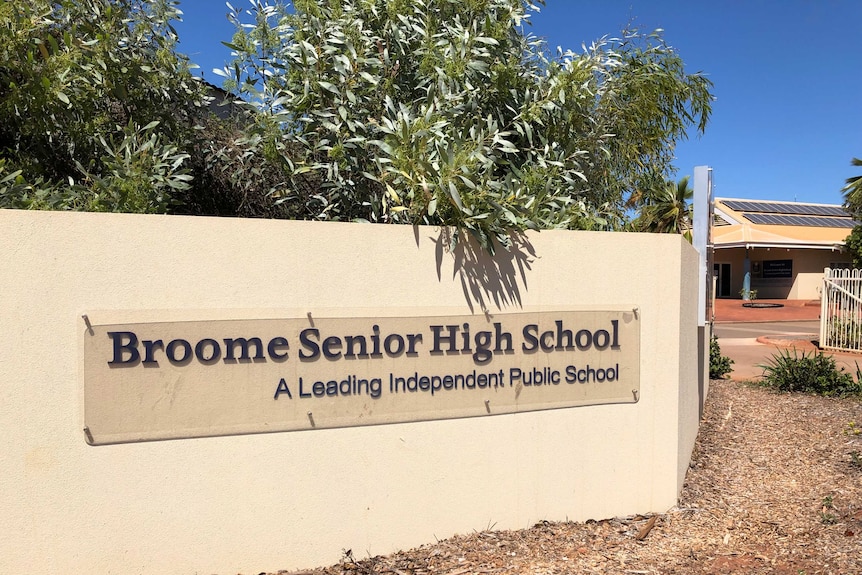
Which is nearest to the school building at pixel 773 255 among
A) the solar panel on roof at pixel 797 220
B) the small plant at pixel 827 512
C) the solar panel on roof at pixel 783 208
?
the solar panel on roof at pixel 797 220

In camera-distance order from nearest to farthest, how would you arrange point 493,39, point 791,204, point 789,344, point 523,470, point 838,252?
point 523,470 → point 493,39 → point 789,344 → point 838,252 → point 791,204

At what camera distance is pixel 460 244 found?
466cm

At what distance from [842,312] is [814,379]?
26.1 ft

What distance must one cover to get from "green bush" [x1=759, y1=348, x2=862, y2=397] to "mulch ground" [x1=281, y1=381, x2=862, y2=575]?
287cm

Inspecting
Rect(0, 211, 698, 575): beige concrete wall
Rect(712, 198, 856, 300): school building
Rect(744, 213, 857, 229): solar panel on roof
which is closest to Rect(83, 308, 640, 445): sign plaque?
Rect(0, 211, 698, 575): beige concrete wall

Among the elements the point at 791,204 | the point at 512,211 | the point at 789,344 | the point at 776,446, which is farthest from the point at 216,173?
the point at 791,204

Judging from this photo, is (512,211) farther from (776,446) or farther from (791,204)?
(791,204)

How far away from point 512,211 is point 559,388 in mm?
1404

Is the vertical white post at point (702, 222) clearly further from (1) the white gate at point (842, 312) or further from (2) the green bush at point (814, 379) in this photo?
(1) the white gate at point (842, 312)

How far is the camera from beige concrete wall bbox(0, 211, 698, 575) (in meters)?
3.73

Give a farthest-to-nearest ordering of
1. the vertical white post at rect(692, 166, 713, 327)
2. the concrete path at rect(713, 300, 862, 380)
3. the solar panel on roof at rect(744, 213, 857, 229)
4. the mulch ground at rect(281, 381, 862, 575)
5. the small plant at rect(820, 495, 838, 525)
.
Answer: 1. the solar panel on roof at rect(744, 213, 857, 229)
2. the concrete path at rect(713, 300, 862, 380)
3. the vertical white post at rect(692, 166, 713, 327)
4. the small plant at rect(820, 495, 838, 525)
5. the mulch ground at rect(281, 381, 862, 575)

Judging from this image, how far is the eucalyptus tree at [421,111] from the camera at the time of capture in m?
4.64

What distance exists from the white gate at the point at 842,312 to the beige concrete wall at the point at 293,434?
1387 centimetres

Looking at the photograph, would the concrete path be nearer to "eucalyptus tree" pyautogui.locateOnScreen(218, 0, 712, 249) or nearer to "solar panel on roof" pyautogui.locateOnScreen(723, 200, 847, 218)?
"solar panel on roof" pyautogui.locateOnScreen(723, 200, 847, 218)
